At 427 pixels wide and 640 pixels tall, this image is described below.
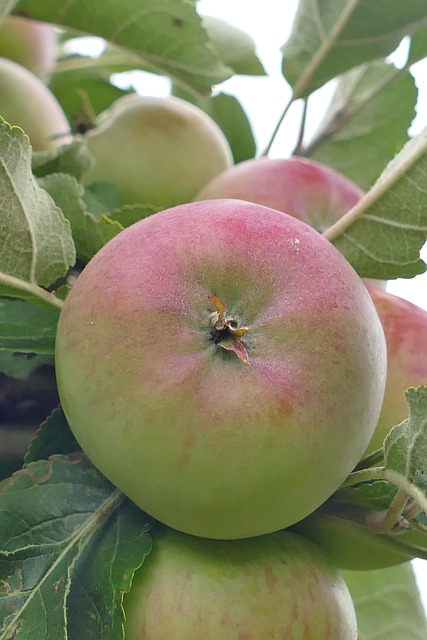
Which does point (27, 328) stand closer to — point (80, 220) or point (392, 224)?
point (80, 220)

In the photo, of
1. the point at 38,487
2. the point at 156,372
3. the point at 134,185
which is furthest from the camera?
the point at 134,185

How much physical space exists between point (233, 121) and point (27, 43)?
0.96ft

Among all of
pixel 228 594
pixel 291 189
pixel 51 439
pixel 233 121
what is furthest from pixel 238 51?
pixel 228 594

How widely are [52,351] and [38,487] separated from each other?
101 millimetres

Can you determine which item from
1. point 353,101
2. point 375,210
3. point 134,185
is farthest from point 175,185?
point 353,101

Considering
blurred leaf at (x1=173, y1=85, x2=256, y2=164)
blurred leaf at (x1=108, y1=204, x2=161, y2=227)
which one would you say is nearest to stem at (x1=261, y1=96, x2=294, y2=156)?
blurred leaf at (x1=173, y1=85, x2=256, y2=164)

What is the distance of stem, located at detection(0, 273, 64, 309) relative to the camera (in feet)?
1.88

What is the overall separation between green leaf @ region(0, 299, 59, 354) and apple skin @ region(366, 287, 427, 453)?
251 mm

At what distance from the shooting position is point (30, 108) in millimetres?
837

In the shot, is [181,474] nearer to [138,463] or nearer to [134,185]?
[138,463]

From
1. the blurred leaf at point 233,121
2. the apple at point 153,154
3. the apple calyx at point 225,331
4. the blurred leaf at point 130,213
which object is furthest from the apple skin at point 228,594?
the blurred leaf at point 233,121

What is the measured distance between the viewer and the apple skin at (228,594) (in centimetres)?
51

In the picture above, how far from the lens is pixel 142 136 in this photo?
0.88 metres

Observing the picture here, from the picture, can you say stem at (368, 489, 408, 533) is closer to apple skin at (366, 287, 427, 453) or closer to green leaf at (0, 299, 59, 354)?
apple skin at (366, 287, 427, 453)
